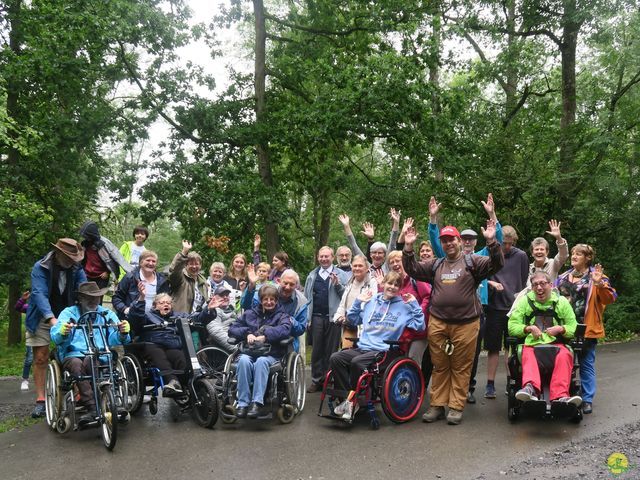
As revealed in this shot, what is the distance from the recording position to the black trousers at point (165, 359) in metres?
6.51

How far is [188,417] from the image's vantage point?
6.73 m

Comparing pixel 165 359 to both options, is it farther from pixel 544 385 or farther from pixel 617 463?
pixel 617 463

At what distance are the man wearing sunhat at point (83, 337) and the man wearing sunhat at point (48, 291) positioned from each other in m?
0.48

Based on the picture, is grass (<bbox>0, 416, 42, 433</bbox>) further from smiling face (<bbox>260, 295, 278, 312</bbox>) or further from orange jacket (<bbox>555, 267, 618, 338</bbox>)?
orange jacket (<bbox>555, 267, 618, 338</bbox>)

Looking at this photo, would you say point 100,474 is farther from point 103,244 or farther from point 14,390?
point 14,390

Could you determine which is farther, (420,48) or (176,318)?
(420,48)

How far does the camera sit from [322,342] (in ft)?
26.4

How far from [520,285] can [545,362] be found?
60.8 inches

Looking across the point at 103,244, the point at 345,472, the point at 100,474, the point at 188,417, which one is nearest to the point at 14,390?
the point at 103,244

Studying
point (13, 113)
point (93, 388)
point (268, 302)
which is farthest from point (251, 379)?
point (13, 113)

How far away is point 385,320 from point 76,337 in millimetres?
3254

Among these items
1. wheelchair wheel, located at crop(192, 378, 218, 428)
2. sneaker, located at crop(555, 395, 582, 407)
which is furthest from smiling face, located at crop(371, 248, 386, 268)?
sneaker, located at crop(555, 395, 582, 407)

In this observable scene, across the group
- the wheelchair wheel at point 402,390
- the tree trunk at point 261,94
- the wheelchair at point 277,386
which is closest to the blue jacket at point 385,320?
the wheelchair wheel at point 402,390

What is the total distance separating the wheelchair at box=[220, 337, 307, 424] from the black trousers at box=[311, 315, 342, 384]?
1286 mm
